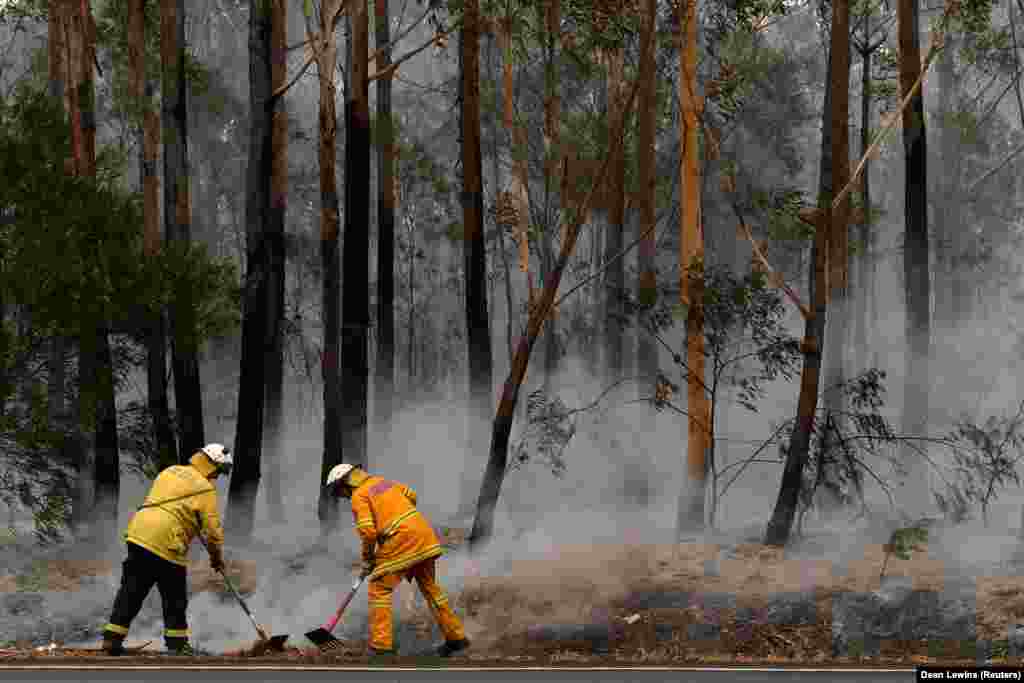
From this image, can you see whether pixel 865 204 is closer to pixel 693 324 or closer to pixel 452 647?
pixel 693 324

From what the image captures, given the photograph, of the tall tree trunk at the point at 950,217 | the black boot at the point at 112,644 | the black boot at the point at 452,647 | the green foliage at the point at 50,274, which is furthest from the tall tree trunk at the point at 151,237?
the tall tree trunk at the point at 950,217

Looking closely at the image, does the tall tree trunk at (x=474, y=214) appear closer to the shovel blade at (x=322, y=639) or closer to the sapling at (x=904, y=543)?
the sapling at (x=904, y=543)

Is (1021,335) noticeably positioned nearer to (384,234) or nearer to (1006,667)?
(384,234)

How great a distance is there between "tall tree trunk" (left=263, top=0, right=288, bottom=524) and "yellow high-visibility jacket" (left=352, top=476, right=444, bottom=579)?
9.52 meters

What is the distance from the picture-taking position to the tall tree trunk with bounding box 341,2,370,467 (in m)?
18.6

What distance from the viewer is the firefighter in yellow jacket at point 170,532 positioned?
461 inches

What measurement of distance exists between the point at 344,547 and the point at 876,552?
6839 millimetres

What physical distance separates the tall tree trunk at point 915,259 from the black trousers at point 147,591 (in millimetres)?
11352

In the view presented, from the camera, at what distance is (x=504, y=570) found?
54.8 feet

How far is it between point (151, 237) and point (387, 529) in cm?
997

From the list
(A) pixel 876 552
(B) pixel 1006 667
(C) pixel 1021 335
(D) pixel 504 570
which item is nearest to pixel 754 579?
(A) pixel 876 552

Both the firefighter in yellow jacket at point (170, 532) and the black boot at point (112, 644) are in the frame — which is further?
the firefighter in yellow jacket at point (170, 532)

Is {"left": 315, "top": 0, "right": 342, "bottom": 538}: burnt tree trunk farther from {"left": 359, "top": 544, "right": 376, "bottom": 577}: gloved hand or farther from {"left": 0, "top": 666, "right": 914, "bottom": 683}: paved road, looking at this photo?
{"left": 0, "top": 666, "right": 914, "bottom": 683}: paved road

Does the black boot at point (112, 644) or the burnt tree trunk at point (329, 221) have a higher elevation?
the burnt tree trunk at point (329, 221)
